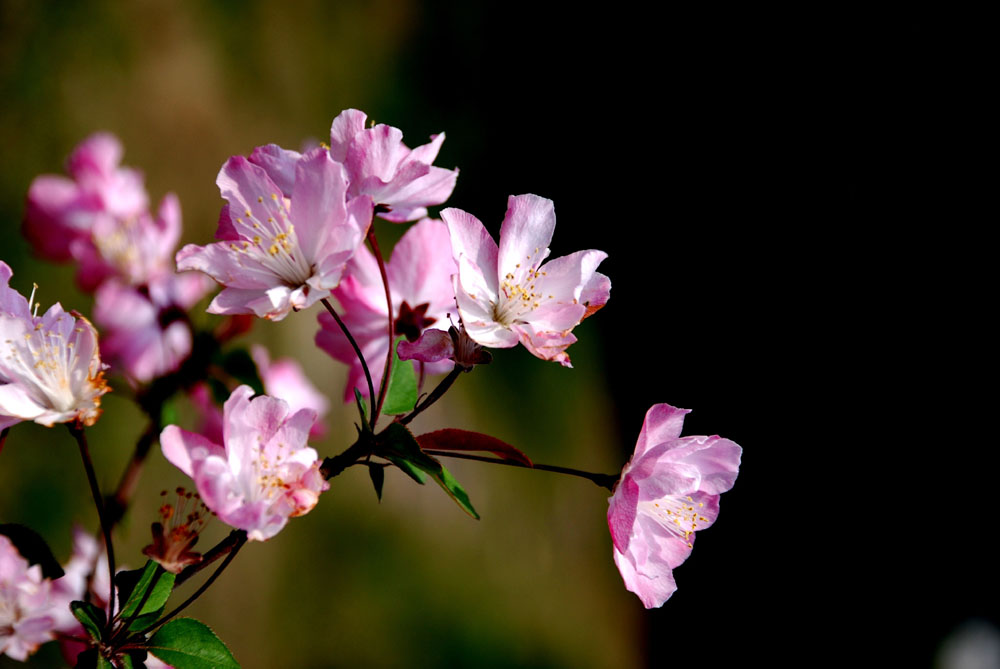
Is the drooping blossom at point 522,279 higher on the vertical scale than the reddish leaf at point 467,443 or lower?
higher

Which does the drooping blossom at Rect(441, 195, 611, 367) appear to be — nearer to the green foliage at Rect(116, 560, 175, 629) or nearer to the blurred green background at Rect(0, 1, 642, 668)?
the green foliage at Rect(116, 560, 175, 629)

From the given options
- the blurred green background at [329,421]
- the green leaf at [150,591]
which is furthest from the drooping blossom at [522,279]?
the blurred green background at [329,421]

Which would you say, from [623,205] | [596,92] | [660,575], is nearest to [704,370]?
[623,205]

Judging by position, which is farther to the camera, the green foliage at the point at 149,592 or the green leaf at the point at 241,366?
the green leaf at the point at 241,366

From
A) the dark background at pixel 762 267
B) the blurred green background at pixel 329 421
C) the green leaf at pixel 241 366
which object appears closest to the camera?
the green leaf at pixel 241 366

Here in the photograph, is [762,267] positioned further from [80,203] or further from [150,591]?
[150,591]

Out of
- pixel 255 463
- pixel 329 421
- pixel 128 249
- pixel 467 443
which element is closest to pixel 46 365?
pixel 255 463

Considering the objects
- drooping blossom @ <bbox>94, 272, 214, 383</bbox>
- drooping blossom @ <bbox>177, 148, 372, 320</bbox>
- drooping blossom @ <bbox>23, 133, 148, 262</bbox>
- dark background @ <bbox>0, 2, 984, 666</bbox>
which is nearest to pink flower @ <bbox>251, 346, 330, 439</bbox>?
drooping blossom @ <bbox>94, 272, 214, 383</bbox>

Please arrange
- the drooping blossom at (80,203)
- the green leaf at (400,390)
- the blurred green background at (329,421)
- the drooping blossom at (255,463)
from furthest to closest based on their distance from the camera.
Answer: the blurred green background at (329,421) < the drooping blossom at (80,203) < the green leaf at (400,390) < the drooping blossom at (255,463)

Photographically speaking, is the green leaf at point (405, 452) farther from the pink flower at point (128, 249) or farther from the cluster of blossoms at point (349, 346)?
the pink flower at point (128, 249)
